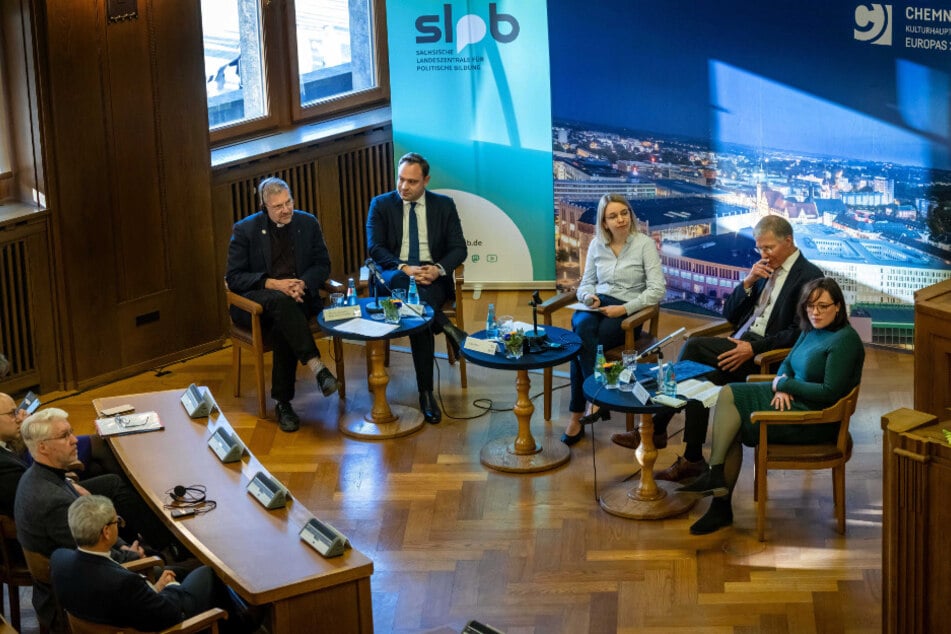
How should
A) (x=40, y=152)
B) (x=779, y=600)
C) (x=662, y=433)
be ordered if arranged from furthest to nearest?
(x=40, y=152) → (x=662, y=433) → (x=779, y=600)

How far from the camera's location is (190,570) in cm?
509

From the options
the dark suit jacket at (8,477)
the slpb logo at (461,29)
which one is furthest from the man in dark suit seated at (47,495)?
the slpb logo at (461,29)

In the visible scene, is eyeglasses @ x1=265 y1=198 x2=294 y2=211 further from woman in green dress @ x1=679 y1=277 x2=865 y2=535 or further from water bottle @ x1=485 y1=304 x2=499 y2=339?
woman in green dress @ x1=679 y1=277 x2=865 y2=535

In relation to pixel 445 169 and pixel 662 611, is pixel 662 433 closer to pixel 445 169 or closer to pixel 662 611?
pixel 662 611

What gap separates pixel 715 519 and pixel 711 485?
199mm

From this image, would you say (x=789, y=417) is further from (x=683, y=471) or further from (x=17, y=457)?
(x=17, y=457)

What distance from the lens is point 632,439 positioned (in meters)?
7.02

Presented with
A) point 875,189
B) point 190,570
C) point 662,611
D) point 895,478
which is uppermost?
point 875,189

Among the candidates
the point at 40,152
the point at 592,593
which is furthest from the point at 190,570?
the point at 40,152

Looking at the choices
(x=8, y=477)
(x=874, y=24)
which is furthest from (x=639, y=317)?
(x=8, y=477)

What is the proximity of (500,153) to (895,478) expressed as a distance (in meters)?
5.00

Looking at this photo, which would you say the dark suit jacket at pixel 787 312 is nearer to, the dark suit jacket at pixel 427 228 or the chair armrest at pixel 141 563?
the dark suit jacket at pixel 427 228

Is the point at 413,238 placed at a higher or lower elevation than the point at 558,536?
higher

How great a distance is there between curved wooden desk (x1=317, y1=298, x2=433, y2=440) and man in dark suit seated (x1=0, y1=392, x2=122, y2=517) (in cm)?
152
